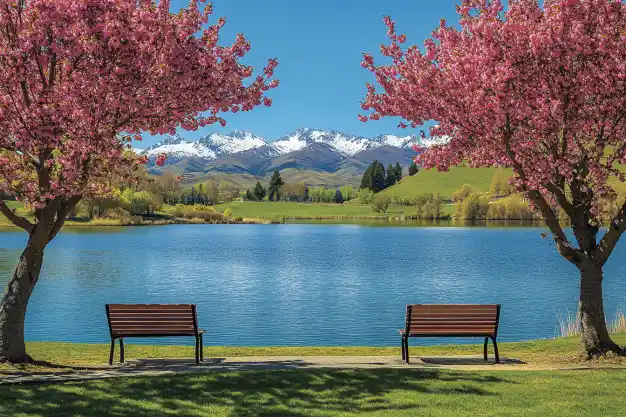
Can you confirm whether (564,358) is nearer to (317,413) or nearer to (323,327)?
(317,413)

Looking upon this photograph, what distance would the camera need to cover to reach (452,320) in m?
17.1

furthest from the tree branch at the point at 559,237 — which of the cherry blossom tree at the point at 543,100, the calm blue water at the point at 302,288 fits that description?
the calm blue water at the point at 302,288

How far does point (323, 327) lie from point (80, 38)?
22.5 metres

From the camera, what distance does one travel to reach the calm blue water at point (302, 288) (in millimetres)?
33438

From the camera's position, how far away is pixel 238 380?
1330 cm

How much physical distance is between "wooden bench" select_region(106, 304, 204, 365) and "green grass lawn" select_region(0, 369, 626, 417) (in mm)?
3062

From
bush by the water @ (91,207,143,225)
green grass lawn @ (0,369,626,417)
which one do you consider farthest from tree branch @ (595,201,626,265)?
bush by the water @ (91,207,143,225)

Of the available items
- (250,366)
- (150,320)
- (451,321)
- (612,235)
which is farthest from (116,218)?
(612,235)

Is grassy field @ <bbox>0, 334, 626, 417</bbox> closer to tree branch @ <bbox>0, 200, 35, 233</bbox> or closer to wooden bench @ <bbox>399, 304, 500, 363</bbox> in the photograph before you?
wooden bench @ <bbox>399, 304, 500, 363</bbox>

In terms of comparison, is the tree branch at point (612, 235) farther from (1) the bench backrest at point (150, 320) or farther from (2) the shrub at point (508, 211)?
(2) the shrub at point (508, 211)

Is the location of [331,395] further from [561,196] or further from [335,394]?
[561,196]

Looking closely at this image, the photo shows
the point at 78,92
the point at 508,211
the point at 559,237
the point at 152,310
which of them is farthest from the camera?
the point at 508,211

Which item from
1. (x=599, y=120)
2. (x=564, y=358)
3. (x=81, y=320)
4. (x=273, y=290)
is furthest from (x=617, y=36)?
(x=273, y=290)

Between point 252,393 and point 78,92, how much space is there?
332 inches
